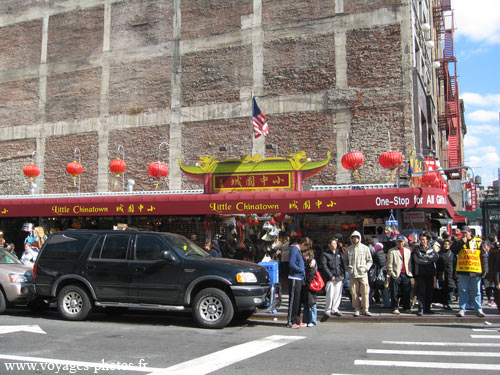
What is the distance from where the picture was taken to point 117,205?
1706 cm

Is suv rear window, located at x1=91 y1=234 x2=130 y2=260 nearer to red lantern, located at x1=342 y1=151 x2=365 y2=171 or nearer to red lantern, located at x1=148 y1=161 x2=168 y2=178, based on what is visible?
red lantern, located at x1=342 y1=151 x2=365 y2=171

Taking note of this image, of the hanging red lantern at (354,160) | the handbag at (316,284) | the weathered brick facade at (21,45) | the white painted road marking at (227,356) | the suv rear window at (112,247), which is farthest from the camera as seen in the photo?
the weathered brick facade at (21,45)

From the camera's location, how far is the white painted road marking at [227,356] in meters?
6.16

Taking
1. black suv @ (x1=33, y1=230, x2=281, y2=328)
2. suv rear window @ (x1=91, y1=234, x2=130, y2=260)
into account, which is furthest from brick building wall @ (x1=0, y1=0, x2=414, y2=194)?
suv rear window @ (x1=91, y1=234, x2=130, y2=260)

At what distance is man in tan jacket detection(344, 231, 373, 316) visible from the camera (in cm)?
1070

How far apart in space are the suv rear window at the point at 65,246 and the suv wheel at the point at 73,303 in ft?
2.23

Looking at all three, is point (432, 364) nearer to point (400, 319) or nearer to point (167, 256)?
point (400, 319)

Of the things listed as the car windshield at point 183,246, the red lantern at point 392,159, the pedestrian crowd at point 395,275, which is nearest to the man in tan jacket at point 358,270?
the pedestrian crowd at point 395,275

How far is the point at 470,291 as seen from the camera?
10.7 m

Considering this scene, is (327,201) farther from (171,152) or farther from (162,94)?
(162,94)

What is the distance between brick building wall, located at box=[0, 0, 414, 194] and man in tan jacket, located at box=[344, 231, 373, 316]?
29.9 feet

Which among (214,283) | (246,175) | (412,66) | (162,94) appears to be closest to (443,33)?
(412,66)

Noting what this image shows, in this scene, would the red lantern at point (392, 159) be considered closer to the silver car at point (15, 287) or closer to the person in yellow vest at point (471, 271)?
the person in yellow vest at point (471, 271)

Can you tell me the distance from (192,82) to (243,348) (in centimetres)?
1695
